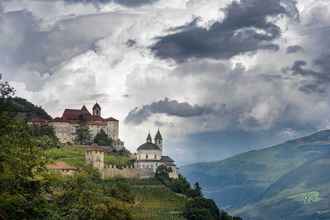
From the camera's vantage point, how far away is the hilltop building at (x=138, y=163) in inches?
6654

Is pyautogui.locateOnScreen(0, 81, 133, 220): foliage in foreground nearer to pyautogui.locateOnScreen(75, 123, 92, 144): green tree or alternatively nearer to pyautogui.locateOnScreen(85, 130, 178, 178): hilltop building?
pyautogui.locateOnScreen(85, 130, 178, 178): hilltop building

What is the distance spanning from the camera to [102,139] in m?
196

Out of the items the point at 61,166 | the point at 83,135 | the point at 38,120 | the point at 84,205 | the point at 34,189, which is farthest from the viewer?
the point at 83,135

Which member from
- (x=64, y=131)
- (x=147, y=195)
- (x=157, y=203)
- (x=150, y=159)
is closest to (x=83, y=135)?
(x=64, y=131)

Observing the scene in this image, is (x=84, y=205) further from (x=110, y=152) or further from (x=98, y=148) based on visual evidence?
(x=110, y=152)

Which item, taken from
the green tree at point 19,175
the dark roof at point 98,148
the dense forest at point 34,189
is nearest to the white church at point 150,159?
the dark roof at point 98,148

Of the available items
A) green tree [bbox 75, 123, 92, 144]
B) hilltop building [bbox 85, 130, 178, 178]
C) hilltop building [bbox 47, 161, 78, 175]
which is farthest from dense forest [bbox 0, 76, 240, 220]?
green tree [bbox 75, 123, 92, 144]

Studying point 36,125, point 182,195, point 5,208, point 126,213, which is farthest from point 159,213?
point 5,208

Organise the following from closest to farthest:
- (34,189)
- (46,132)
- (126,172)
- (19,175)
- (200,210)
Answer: (19,175) < (34,189) < (200,210) < (126,172) < (46,132)

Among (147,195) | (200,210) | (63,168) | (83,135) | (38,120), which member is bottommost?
(200,210)

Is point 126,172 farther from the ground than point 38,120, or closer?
closer

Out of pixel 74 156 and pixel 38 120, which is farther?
pixel 38 120

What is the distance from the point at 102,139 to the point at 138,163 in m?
17.0

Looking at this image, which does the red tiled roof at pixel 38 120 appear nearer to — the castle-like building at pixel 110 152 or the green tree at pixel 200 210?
the castle-like building at pixel 110 152
